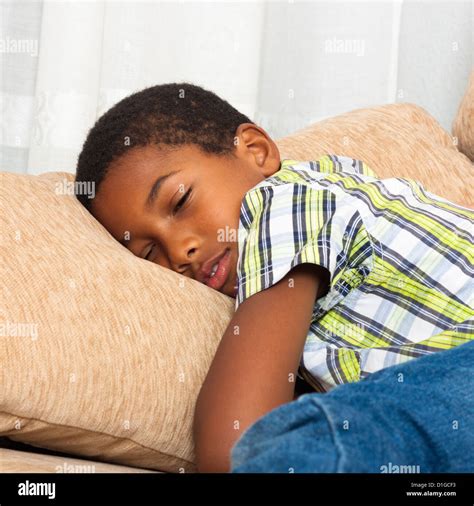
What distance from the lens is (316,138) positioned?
1.49 meters

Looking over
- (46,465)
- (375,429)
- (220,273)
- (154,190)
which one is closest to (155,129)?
(154,190)

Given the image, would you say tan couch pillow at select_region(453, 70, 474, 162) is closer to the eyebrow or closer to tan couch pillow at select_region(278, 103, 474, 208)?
tan couch pillow at select_region(278, 103, 474, 208)

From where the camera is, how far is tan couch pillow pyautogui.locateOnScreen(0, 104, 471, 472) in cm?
85

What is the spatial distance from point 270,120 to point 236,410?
126cm

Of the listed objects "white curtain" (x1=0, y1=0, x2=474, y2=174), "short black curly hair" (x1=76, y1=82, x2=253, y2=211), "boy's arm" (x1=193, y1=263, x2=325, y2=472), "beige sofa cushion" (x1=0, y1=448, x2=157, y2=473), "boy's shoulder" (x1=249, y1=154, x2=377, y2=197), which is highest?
"white curtain" (x1=0, y1=0, x2=474, y2=174)

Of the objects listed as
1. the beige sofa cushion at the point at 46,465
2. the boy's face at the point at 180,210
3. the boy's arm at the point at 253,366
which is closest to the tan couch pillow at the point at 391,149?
the boy's face at the point at 180,210

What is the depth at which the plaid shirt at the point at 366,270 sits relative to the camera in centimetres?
94

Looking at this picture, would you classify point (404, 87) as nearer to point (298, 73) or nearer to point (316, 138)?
point (298, 73)

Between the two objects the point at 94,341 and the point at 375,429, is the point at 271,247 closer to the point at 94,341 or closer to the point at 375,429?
the point at 94,341

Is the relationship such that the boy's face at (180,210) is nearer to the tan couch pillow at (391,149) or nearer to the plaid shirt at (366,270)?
the plaid shirt at (366,270)

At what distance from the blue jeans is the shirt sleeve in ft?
0.75

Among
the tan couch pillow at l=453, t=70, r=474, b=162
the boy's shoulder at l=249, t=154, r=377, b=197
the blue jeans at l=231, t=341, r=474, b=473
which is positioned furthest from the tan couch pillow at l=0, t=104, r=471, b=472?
the tan couch pillow at l=453, t=70, r=474, b=162

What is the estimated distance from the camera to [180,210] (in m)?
1.07
